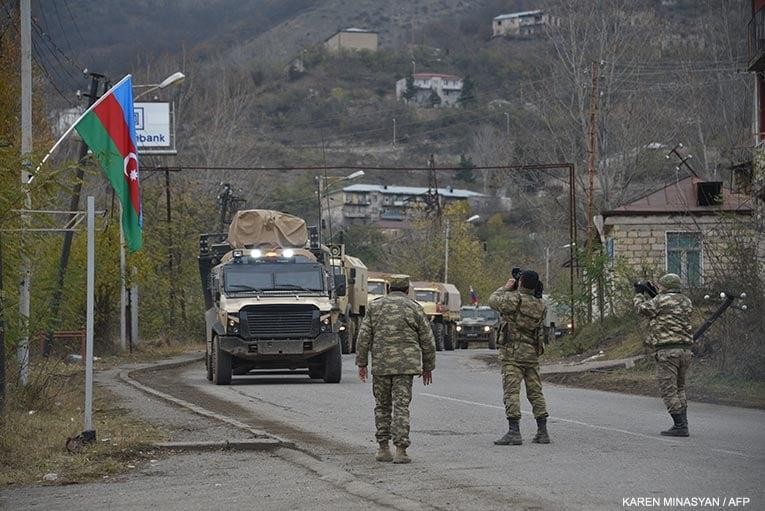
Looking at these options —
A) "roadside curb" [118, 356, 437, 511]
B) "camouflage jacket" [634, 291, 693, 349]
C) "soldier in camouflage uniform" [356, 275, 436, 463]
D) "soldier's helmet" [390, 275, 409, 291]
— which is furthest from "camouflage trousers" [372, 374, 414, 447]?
"camouflage jacket" [634, 291, 693, 349]

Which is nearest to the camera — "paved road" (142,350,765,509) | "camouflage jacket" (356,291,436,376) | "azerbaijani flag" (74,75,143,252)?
"paved road" (142,350,765,509)

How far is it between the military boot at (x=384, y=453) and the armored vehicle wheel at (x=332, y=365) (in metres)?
14.3

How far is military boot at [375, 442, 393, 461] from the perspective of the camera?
1350cm

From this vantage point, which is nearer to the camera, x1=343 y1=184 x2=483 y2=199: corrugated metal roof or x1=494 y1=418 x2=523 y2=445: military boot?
x1=494 y1=418 x2=523 y2=445: military boot

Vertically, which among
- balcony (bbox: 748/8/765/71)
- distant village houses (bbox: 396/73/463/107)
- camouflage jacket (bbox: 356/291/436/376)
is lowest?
camouflage jacket (bbox: 356/291/436/376)

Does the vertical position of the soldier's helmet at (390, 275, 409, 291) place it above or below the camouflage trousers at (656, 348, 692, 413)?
above

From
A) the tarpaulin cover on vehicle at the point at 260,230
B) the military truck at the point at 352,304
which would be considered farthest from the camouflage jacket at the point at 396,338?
the military truck at the point at 352,304

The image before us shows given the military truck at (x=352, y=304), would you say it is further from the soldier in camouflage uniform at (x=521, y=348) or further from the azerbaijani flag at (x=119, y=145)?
the soldier in camouflage uniform at (x=521, y=348)

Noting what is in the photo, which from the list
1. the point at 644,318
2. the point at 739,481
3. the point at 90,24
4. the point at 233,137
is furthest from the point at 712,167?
the point at 90,24

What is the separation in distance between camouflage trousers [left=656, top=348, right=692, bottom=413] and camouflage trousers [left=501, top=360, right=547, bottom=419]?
5.88ft

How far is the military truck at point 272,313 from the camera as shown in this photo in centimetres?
2727

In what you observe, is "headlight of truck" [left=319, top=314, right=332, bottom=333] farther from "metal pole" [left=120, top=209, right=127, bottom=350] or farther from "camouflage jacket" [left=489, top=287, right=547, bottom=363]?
"metal pole" [left=120, top=209, right=127, bottom=350]

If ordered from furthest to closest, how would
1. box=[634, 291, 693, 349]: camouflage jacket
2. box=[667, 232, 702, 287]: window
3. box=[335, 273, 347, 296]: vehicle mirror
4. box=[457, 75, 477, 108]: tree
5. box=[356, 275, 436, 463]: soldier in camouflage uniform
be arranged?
box=[457, 75, 477, 108]: tree < box=[667, 232, 702, 287]: window < box=[335, 273, 347, 296]: vehicle mirror < box=[634, 291, 693, 349]: camouflage jacket < box=[356, 275, 436, 463]: soldier in camouflage uniform

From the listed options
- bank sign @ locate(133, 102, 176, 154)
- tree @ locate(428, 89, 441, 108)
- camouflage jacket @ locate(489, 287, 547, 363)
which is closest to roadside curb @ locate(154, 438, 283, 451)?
camouflage jacket @ locate(489, 287, 547, 363)
